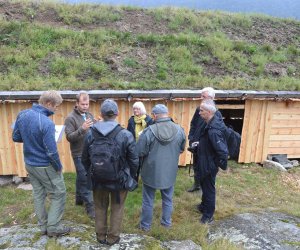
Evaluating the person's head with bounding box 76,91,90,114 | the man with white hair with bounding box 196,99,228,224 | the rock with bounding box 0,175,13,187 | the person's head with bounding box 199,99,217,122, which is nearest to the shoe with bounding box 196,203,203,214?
the man with white hair with bounding box 196,99,228,224

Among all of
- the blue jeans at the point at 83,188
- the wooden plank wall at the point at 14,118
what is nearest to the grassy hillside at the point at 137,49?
the wooden plank wall at the point at 14,118

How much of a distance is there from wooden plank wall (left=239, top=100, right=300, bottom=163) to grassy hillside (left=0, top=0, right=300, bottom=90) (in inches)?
29.7

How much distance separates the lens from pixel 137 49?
11617 millimetres

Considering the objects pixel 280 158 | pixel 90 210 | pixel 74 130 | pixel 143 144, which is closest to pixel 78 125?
pixel 74 130

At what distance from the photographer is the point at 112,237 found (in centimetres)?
477

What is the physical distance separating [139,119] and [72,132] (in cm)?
134

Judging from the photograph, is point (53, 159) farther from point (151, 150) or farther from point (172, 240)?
point (172, 240)

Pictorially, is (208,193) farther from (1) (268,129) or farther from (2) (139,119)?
(1) (268,129)

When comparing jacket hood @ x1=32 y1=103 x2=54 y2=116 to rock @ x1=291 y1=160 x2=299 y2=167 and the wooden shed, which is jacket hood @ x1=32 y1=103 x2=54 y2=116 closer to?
the wooden shed

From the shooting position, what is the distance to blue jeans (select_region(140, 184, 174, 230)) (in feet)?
17.4

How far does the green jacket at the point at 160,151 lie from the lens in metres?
4.94

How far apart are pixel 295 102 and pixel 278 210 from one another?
4.03 m

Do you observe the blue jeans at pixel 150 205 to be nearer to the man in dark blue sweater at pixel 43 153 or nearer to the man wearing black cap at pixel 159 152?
the man wearing black cap at pixel 159 152

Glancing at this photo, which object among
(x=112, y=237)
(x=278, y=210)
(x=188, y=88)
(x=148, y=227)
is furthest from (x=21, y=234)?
(x=188, y=88)
